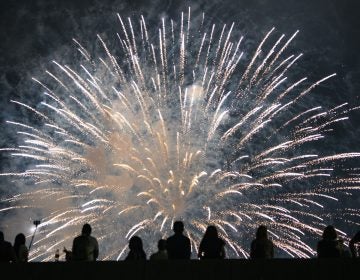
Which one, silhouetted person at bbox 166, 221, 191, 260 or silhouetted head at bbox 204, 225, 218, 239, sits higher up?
silhouetted head at bbox 204, 225, 218, 239

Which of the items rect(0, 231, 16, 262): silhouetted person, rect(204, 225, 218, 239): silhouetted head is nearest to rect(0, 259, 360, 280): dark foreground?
rect(0, 231, 16, 262): silhouetted person

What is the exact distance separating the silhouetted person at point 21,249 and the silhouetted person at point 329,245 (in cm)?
590

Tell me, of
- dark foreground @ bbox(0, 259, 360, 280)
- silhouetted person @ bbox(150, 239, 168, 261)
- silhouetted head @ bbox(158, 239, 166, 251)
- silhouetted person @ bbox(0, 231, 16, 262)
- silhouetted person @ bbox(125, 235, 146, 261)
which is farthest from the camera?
silhouetted head @ bbox(158, 239, 166, 251)

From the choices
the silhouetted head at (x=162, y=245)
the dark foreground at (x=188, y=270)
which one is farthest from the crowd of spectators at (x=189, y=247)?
the dark foreground at (x=188, y=270)

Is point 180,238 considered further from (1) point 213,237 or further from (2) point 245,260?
(2) point 245,260

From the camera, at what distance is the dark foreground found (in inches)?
302

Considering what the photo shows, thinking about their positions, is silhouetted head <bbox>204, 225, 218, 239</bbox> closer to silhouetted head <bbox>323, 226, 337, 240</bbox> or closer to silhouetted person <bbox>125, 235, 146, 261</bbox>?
silhouetted person <bbox>125, 235, 146, 261</bbox>

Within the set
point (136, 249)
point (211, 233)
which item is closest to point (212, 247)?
point (211, 233)

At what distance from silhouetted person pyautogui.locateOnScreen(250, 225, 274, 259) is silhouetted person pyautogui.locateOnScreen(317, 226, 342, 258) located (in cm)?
92

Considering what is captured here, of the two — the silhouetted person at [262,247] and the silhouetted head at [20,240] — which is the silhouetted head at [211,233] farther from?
the silhouetted head at [20,240]

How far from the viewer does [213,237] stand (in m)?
9.02

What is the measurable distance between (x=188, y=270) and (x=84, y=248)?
2.46 metres

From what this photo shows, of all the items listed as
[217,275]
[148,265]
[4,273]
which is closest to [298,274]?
[217,275]

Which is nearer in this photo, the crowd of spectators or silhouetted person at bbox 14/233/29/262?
the crowd of spectators
